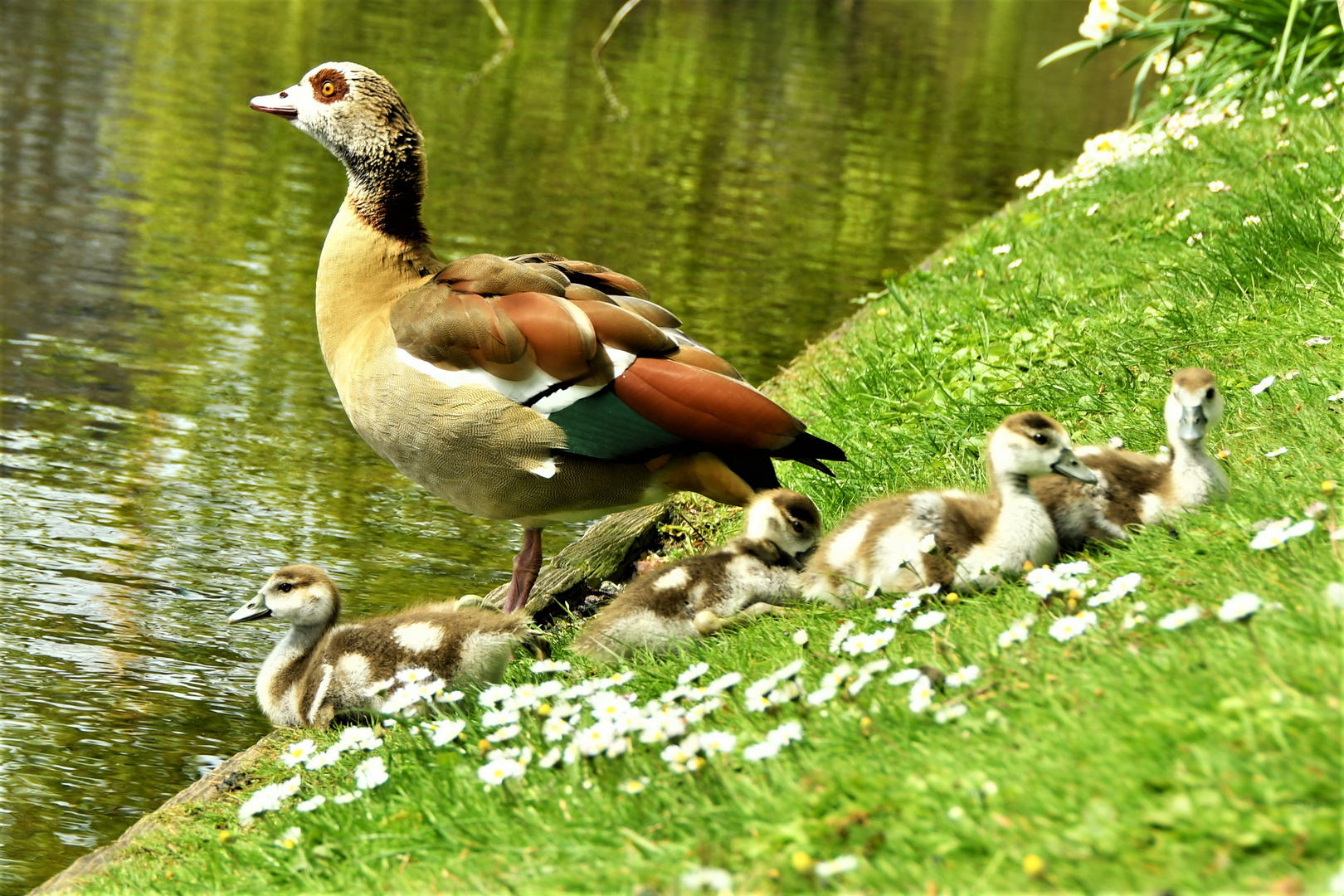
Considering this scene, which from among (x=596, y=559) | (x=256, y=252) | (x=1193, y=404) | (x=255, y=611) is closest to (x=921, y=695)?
(x=1193, y=404)

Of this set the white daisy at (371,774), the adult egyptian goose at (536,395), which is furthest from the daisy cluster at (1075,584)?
the white daisy at (371,774)

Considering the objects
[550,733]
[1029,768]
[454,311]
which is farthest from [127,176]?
[1029,768]

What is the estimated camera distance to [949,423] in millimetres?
6832

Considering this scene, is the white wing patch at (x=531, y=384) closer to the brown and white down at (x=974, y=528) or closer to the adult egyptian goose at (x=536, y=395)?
the adult egyptian goose at (x=536, y=395)

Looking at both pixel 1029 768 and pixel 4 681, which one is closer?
pixel 1029 768

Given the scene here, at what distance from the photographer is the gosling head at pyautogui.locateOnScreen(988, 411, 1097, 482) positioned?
174 inches

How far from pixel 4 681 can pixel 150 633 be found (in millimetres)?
722

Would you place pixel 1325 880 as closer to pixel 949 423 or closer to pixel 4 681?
pixel 949 423

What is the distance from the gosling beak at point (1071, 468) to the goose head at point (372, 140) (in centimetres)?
310

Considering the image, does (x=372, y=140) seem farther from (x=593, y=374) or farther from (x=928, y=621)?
(x=928, y=621)

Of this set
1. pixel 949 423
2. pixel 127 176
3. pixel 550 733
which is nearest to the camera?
pixel 550 733

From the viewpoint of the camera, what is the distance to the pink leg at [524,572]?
5938mm

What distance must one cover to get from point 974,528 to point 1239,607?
148 centimetres

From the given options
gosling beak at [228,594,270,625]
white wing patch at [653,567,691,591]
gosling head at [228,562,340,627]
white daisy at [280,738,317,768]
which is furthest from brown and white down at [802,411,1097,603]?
gosling beak at [228,594,270,625]
